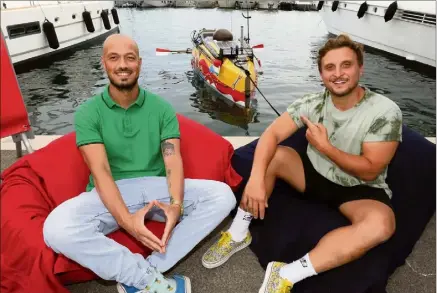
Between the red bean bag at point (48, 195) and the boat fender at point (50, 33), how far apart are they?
14.9m

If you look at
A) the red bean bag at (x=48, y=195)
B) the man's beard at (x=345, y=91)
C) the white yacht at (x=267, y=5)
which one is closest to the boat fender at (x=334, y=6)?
the red bean bag at (x=48, y=195)

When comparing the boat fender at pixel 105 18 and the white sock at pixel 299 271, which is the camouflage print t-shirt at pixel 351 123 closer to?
the white sock at pixel 299 271

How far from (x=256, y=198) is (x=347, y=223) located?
0.58 meters

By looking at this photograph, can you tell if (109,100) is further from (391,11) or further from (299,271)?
(391,11)

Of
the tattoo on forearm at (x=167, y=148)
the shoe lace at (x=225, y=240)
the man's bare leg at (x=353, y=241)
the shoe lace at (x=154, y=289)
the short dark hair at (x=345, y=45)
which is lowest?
the shoe lace at (x=225, y=240)

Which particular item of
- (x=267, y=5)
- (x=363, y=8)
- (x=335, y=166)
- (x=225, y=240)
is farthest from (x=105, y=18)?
(x=267, y=5)

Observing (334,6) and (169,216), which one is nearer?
(169,216)

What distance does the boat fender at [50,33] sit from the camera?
15367 millimetres

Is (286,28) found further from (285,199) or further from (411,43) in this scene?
(285,199)

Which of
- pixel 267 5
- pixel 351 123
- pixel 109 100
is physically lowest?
pixel 267 5

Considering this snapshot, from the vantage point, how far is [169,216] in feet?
6.56

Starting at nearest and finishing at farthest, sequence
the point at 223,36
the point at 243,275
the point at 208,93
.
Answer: the point at 243,275, the point at 223,36, the point at 208,93

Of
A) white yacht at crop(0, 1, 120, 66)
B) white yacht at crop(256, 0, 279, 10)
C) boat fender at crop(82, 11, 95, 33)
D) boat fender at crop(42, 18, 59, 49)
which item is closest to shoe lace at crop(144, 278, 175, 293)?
white yacht at crop(0, 1, 120, 66)

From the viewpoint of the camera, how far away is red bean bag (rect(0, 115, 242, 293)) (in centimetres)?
197
